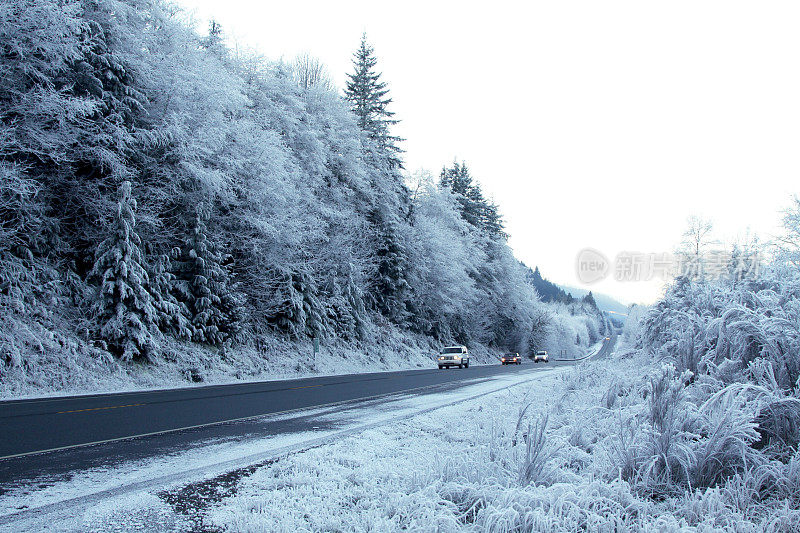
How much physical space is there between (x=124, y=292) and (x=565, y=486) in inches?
648

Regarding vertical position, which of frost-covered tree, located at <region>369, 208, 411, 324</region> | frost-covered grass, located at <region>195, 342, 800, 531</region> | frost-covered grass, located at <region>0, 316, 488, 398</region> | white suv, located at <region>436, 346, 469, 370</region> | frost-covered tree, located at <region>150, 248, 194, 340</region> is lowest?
white suv, located at <region>436, 346, 469, 370</region>

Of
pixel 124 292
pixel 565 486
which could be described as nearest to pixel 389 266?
pixel 124 292

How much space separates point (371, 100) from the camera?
43.4 m

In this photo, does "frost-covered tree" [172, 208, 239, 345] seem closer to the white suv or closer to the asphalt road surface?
the asphalt road surface

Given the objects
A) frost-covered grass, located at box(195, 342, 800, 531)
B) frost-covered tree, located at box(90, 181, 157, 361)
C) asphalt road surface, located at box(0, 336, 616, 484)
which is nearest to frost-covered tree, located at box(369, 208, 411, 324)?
frost-covered tree, located at box(90, 181, 157, 361)

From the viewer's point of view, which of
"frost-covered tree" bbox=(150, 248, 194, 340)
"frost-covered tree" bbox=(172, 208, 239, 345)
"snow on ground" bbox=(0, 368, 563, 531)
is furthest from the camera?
"frost-covered tree" bbox=(172, 208, 239, 345)

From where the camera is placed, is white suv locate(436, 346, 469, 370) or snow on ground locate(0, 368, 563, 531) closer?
snow on ground locate(0, 368, 563, 531)

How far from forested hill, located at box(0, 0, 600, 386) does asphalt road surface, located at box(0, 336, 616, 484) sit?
181 inches

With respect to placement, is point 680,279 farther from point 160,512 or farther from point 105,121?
point 105,121

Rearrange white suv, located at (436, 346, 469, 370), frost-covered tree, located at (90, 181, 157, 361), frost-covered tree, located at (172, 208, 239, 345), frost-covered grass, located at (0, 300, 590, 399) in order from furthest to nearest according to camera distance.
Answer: white suv, located at (436, 346, 469, 370)
frost-covered tree, located at (172, 208, 239, 345)
frost-covered tree, located at (90, 181, 157, 361)
frost-covered grass, located at (0, 300, 590, 399)

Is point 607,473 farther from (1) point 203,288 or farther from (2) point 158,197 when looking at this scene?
(2) point 158,197

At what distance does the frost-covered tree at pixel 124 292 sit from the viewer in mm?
16781

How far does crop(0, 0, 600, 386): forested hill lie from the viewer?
1573cm

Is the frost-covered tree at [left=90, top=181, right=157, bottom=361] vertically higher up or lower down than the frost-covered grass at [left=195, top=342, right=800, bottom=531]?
higher up
